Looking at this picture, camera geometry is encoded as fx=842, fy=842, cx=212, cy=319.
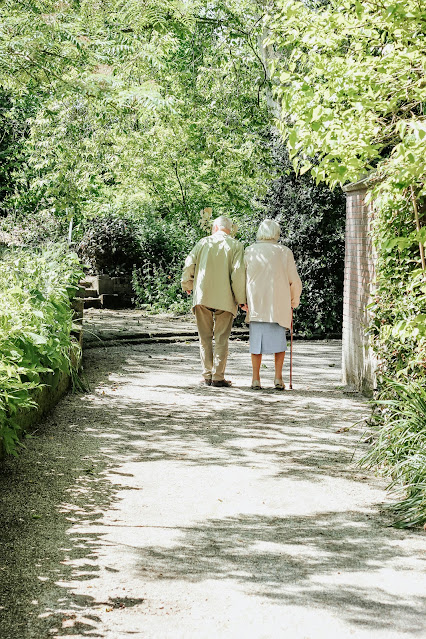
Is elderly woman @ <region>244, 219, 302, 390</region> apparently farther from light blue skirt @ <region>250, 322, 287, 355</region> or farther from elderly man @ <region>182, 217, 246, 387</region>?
elderly man @ <region>182, 217, 246, 387</region>

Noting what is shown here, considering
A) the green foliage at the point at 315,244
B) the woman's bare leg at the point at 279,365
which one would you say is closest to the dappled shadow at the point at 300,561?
the woman's bare leg at the point at 279,365

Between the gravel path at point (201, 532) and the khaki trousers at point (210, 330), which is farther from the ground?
the khaki trousers at point (210, 330)

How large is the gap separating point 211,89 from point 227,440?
12.6 metres

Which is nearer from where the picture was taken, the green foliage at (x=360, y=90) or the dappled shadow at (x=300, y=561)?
the dappled shadow at (x=300, y=561)

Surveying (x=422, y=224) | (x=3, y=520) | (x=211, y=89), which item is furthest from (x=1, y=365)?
(x=211, y=89)

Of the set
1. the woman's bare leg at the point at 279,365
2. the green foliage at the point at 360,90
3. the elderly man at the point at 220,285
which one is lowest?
the woman's bare leg at the point at 279,365

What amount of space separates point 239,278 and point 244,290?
16cm

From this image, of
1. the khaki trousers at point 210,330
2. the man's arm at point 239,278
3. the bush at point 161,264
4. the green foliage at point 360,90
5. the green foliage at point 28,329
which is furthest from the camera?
the bush at point 161,264

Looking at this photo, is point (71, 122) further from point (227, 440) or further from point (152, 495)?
point (152, 495)

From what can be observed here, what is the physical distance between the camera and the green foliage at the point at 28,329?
17.9 ft

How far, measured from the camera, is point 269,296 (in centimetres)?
996

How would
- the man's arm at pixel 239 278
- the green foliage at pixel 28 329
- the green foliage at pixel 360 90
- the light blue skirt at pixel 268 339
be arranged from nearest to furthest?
the green foliage at pixel 360 90, the green foliage at pixel 28 329, the light blue skirt at pixel 268 339, the man's arm at pixel 239 278

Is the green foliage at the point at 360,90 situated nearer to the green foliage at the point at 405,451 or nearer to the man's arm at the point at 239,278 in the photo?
the green foliage at the point at 405,451

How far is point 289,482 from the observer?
601cm
